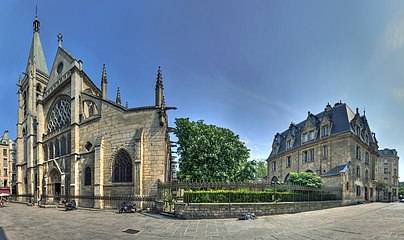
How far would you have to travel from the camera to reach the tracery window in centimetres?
2853

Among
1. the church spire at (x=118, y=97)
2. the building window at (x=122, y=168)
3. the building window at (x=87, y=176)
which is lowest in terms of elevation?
the building window at (x=87, y=176)

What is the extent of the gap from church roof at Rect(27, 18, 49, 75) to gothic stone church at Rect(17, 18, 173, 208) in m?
2.45

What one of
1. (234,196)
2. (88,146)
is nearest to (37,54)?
(88,146)

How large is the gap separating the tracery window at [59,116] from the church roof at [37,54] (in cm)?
1358

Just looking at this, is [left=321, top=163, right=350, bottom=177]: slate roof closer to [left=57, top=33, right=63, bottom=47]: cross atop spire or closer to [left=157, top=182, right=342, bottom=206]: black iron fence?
[left=157, top=182, right=342, bottom=206]: black iron fence

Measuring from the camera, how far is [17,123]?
131 ft

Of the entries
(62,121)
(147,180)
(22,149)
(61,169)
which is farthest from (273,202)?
(22,149)

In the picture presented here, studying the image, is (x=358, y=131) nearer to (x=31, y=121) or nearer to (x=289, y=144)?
(x=289, y=144)

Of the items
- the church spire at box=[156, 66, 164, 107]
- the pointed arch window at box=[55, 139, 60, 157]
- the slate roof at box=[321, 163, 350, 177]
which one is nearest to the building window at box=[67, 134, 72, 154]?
the pointed arch window at box=[55, 139, 60, 157]

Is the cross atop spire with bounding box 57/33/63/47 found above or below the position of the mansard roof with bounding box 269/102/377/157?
above

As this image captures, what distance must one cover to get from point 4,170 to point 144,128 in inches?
2518

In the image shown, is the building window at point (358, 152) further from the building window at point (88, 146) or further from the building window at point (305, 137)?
the building window at point (88, 146)

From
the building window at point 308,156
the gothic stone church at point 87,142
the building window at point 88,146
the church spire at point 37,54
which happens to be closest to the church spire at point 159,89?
the gothic stone church at point 87,142

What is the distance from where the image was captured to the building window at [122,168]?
19.8 m
